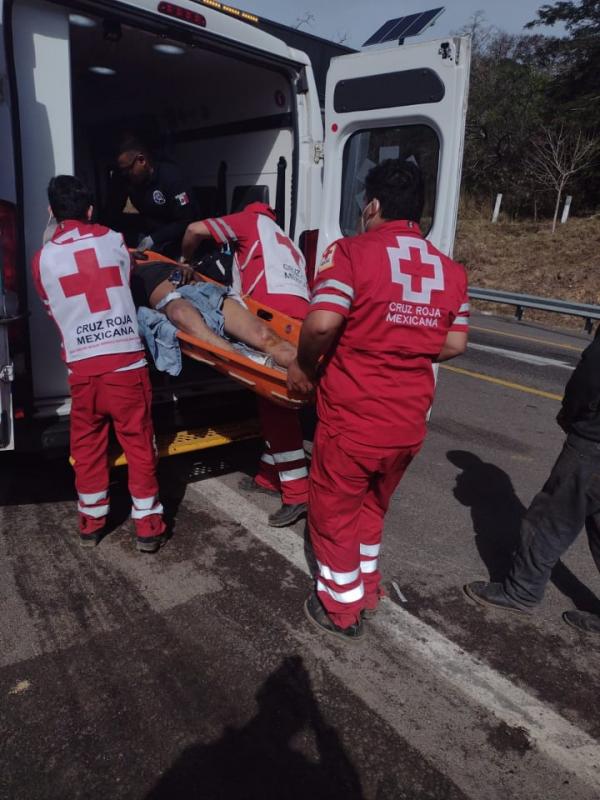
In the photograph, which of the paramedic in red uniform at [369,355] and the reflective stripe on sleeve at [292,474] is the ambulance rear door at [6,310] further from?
the reflective stripe on sleeve at [292,474]

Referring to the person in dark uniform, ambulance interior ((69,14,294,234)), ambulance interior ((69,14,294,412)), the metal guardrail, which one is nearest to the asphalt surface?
ambulance interior ((69,14,294,412))

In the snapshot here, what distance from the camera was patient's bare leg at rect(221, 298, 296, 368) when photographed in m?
3.55

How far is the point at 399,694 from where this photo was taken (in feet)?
8.05

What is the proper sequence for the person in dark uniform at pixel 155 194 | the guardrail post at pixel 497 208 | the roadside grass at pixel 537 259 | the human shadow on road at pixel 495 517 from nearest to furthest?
the human shadow on road at pixel 495 517, the person in dark uniform at pixel 155 194, the roadside grass at pixel 537 259, the guardrail post at pixel 497 208

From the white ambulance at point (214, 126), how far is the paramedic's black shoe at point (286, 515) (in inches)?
22.5

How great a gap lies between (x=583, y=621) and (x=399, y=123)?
283 centimetres

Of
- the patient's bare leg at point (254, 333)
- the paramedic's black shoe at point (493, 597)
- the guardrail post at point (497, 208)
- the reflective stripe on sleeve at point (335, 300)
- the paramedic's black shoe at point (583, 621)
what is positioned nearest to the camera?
the reflective stripe on sleeve at point (335, 300)

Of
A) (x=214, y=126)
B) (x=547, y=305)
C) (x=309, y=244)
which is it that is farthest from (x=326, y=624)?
(x=547, y=305)

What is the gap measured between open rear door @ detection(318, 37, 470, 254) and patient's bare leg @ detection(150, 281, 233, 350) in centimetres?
116

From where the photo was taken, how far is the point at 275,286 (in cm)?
378

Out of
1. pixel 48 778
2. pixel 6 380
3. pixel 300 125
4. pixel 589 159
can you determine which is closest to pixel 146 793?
pixel 48 778

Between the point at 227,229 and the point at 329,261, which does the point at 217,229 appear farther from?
the point at 329,261

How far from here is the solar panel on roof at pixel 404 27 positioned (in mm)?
3955

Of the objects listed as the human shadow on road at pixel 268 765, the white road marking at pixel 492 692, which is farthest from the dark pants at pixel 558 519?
the human shadow on road at pixel 268 765
